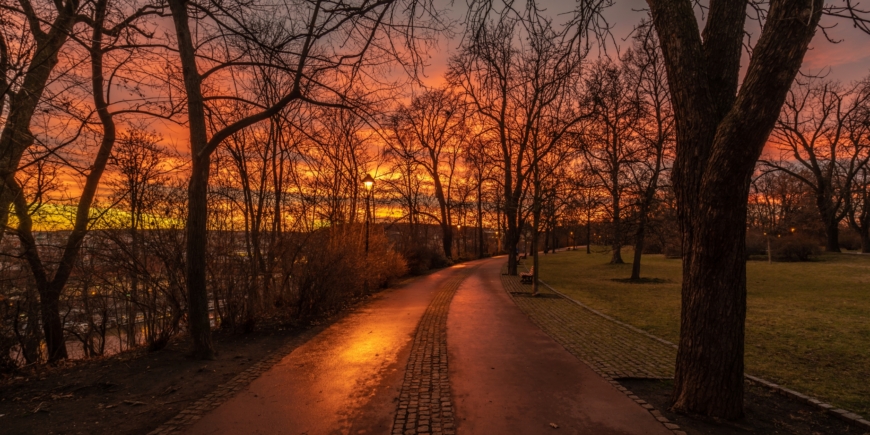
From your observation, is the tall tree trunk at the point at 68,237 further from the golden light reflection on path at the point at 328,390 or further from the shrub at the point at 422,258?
the shrub at the point at 422,258

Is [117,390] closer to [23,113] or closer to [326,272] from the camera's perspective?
[23,113]

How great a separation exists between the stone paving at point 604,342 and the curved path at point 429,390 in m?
0.44

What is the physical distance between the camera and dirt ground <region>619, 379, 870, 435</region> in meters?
4.46

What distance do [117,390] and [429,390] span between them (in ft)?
14.6

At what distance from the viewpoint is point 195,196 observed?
7148mm

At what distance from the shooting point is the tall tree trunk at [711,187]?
424 centimetres

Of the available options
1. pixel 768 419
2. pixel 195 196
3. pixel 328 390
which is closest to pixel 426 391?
pixel 328 390

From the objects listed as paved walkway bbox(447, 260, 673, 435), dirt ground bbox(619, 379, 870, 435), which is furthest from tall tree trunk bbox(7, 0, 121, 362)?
dirt ground bbox(619, 379, 870, 435)

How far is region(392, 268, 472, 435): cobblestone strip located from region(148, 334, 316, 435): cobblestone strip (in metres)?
2.37

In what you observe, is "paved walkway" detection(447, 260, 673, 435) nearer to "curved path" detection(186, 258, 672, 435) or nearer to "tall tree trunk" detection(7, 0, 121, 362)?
"curved path" detection(186, 258, 672, 435)

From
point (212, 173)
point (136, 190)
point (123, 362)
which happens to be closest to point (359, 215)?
point (212, 173)

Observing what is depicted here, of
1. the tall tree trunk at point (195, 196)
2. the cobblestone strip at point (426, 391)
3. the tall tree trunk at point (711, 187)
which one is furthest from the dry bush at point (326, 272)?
the tall tree trunk at point (711, 187)

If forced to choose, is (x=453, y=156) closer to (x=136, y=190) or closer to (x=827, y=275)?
(x=827, y=275)

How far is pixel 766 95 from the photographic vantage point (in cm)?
400
